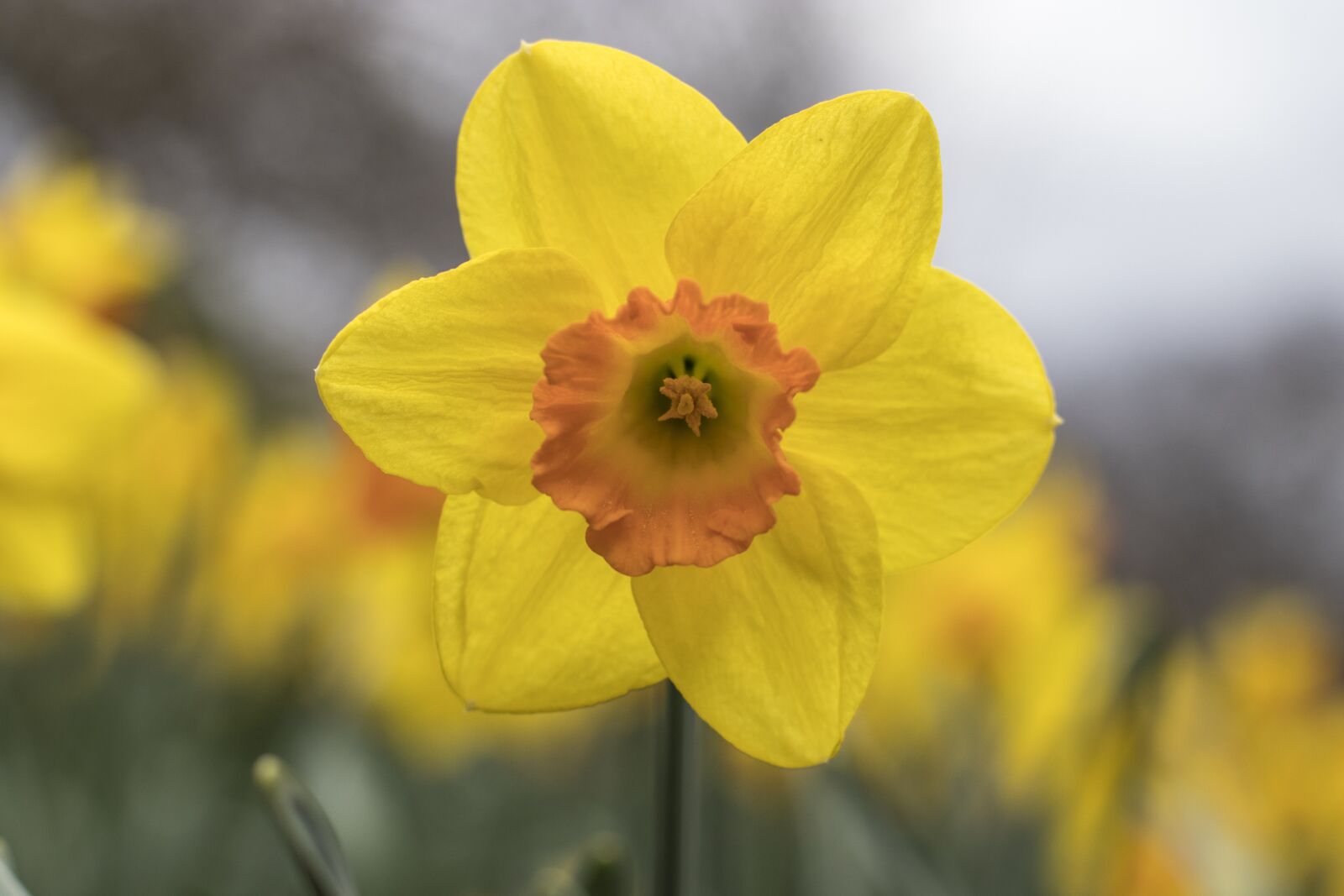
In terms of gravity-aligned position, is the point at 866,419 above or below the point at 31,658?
above

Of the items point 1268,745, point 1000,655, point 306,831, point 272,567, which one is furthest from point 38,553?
point 1268,745

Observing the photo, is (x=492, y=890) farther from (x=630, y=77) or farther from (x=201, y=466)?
(x=630, y=77)

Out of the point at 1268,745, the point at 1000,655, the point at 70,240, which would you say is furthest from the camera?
the point at 1268,745

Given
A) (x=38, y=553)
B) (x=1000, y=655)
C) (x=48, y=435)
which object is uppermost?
(x=48, y=435)

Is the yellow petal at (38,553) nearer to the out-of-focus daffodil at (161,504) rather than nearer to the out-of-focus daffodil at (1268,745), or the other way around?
the out-of-focus daffodil at (161,504)

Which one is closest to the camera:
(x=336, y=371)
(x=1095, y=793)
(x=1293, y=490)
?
(x=336, y=371)

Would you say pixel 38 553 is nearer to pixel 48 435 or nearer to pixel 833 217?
pixel 48 435

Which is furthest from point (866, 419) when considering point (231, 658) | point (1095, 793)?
point (231, 658)
